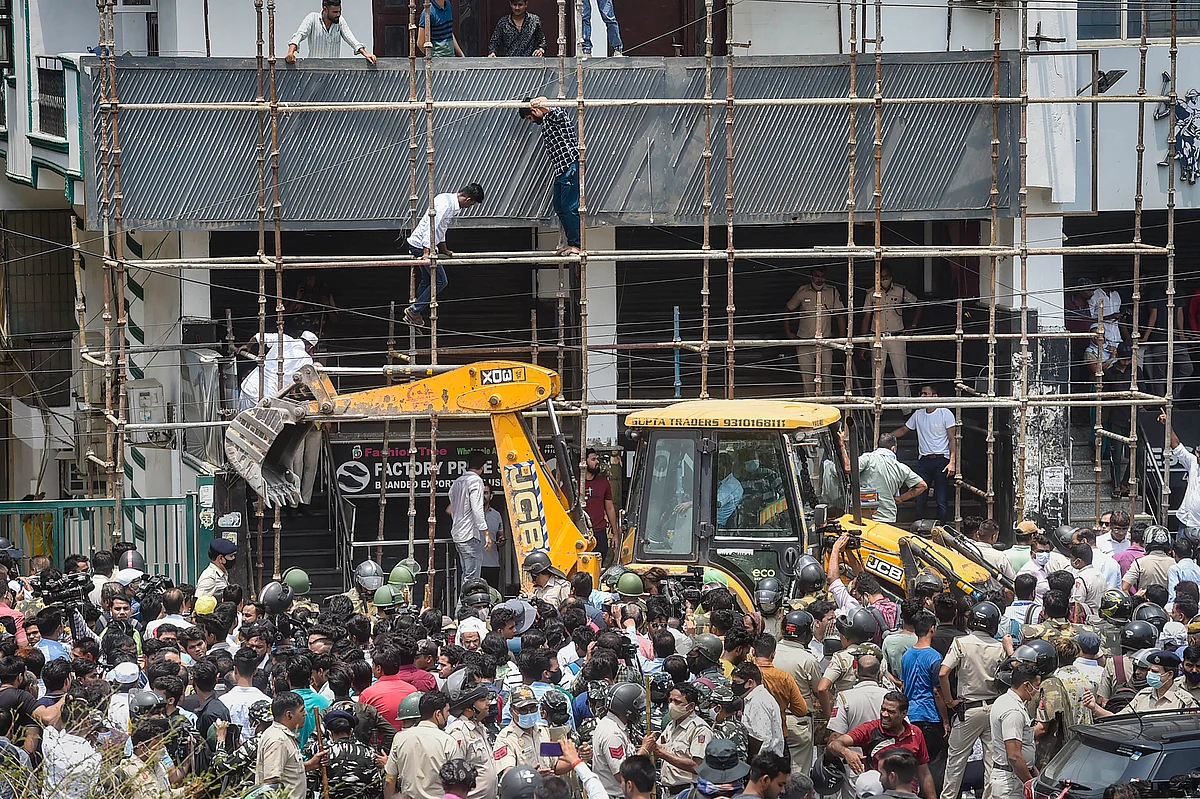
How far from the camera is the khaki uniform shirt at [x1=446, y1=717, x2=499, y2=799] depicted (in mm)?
9086

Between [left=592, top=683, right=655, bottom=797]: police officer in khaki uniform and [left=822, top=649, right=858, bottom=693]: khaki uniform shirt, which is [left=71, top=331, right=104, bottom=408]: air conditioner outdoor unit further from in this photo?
[left=592, top=683, right=655, bottom=797]: police officer in khaki uniform

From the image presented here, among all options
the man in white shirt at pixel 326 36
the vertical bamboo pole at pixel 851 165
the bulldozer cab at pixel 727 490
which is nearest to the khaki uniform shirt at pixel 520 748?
the bulldozer cab at pixel 727 490

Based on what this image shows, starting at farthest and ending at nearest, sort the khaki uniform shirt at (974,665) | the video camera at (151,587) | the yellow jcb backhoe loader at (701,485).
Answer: the yellow jcb backhoe loader at (701,485) < the video camera at (151,587) < the khaki uniform shirt at (974,665)

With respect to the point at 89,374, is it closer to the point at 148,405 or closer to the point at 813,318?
the point at 148,405

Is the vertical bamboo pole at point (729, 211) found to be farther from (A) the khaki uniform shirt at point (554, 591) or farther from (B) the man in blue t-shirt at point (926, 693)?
(B) the man in blue t-shirt at point (926, 693)

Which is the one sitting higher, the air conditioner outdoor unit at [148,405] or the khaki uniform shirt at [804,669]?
the air conditioner outdoor unit at [148,405]

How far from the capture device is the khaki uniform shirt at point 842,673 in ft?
34.7

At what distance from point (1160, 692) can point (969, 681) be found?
1205 mm

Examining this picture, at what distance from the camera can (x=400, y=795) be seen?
357 inches

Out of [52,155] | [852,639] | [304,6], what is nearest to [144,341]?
[52,155]

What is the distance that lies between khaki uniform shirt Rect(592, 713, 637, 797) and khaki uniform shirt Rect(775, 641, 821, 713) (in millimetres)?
1738

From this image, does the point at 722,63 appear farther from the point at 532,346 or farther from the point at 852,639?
the point at 852,639

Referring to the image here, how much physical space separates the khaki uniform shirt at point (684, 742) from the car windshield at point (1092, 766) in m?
1.84

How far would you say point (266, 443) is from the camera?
15156 mm
